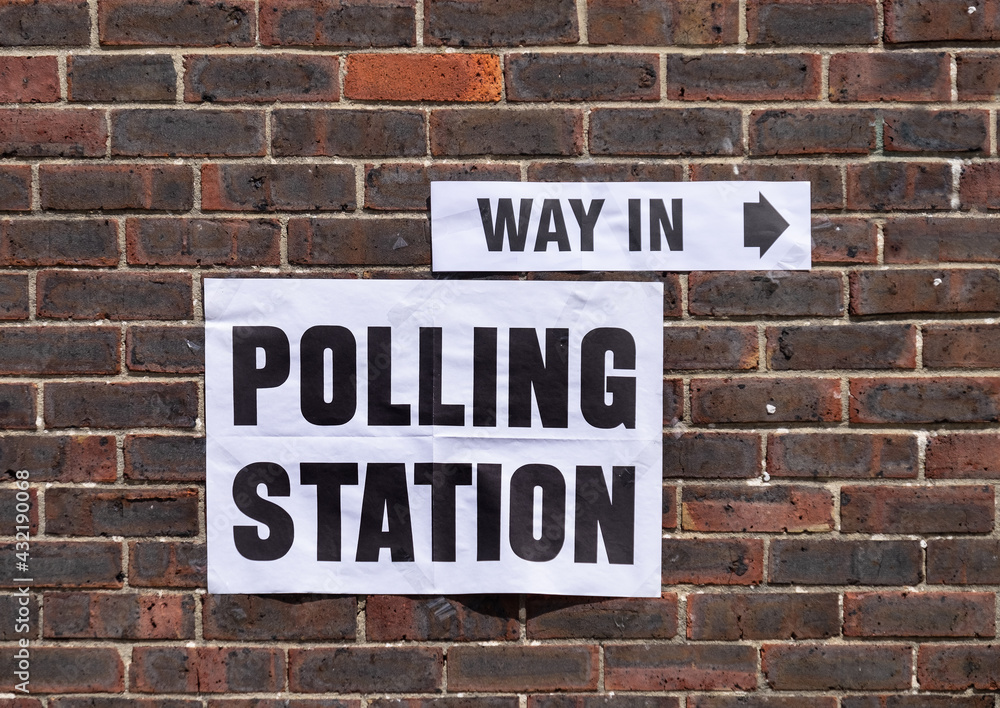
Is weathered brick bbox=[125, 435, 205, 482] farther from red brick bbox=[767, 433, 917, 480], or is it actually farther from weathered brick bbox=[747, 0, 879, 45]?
weathered brick bbox=[747, 0, 879, 45]

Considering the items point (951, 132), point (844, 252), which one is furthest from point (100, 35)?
point (951, 132)

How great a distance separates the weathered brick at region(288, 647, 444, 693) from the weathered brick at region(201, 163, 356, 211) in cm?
85

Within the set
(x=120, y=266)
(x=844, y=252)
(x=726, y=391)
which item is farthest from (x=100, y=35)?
(x=844, y=252)

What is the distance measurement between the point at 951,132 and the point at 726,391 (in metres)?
0.64

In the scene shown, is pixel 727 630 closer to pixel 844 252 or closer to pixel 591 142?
pixel 844 252

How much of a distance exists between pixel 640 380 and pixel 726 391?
166 mm

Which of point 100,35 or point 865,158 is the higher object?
point 100,35

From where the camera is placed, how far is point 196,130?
53.6 inches

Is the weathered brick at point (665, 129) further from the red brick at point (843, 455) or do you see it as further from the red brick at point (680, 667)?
the red brick at point (680, 667)

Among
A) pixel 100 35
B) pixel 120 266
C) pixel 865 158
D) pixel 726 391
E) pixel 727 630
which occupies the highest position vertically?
pixel 100 35

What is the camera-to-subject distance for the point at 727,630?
54.7 inches

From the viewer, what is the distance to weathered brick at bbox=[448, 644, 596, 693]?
1.40 m

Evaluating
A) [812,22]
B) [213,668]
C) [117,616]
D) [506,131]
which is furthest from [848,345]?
[117,616]

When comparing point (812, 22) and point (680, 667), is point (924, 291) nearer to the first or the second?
point (812, 22)
